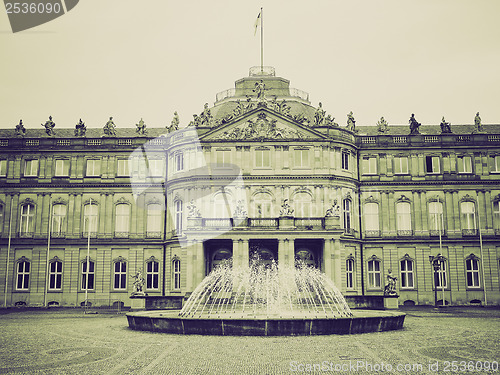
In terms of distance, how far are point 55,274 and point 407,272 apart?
35.0 m

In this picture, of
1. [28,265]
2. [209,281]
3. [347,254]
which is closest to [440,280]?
[347,254]

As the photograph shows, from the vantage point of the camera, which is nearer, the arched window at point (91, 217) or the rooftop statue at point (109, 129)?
the arched window at point (91, 217)

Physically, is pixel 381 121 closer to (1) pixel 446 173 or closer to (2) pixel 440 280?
(1) pixel 446 173

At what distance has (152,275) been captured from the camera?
60.2 m

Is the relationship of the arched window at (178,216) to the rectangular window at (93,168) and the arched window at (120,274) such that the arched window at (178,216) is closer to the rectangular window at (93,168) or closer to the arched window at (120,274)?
the arched window at (120,274)

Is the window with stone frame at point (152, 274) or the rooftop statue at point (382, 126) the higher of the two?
the rooftop statue at point (382, 126)

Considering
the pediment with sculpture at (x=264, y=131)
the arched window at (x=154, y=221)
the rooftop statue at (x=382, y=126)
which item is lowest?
the arched window at (x=154, y=221)

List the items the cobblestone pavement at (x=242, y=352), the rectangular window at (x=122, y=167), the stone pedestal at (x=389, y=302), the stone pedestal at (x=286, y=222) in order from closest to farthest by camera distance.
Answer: the cobblestone pavement at (x=242, y=352) < the stone pedestal at (x=389, y=302) < the stone pedestal at (x=286, y=222) < the rectangular window at (x=122, y=167)

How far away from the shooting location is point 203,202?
56.8 meters

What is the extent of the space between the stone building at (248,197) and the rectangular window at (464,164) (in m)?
0.10

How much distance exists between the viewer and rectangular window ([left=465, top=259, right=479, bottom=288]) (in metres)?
58.3

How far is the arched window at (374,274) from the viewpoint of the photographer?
59.1m

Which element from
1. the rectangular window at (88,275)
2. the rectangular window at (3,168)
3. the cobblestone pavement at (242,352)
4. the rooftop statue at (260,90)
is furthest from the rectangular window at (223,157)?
the cobblestone pavement at (242,352)

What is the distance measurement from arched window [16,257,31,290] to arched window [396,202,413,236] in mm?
37367
